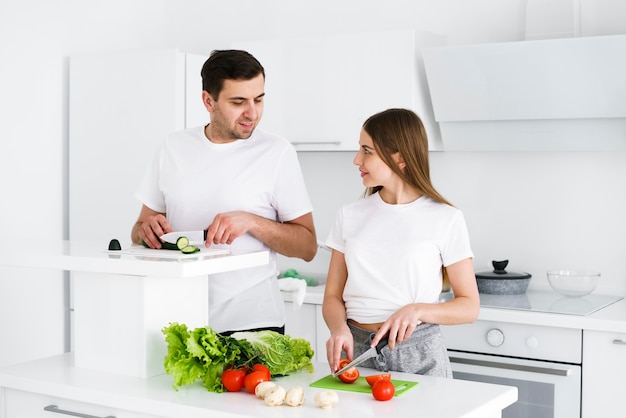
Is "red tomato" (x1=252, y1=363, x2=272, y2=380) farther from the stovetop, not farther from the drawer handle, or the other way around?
the stovetop

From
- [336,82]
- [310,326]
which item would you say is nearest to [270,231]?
[310,326]

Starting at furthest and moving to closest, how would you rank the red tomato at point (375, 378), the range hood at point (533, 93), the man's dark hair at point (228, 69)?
the range hood at point (533, 93), the man's dark hair at point (228, 69), the red tomato at point (375, 378)

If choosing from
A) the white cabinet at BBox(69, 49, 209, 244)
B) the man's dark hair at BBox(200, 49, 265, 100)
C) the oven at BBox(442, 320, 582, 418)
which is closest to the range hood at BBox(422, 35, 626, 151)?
the oven at BBox(442, 320, 582, 418)

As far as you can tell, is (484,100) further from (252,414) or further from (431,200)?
(252,414)

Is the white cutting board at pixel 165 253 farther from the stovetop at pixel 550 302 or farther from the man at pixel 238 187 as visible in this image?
the stovetop at pixel 550 302

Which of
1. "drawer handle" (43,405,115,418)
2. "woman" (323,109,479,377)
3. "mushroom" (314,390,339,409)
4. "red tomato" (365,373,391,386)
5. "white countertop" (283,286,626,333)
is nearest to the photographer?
"mushroom" (314,390,339,409)

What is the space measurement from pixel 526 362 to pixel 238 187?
1363mm

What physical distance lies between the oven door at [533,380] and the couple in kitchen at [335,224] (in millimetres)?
969

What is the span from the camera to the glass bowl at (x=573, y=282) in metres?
3.36

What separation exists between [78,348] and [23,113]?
1.96m

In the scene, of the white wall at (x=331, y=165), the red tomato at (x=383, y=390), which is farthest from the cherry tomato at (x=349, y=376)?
the white wall at (x=331, y=165)

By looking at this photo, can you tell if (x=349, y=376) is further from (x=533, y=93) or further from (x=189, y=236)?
(x=533, y=93)

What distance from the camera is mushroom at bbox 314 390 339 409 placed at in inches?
70.1

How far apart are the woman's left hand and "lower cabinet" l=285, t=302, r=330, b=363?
1481 millimetres
